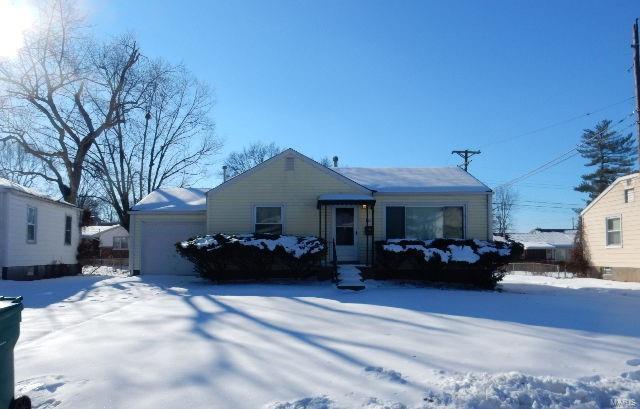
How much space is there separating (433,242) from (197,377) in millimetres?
10827

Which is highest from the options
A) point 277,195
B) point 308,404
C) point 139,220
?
point 277,195

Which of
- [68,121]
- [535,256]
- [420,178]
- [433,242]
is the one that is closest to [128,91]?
[68,121]

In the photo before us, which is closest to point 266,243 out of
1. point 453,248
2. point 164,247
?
point 453,248

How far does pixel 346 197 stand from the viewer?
641 inches

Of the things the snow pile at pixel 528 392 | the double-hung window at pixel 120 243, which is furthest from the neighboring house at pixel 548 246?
the snow pile at pixel 528 392

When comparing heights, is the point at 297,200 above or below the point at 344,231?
above

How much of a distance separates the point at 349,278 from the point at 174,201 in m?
8.33

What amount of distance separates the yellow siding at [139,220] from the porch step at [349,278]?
5577 millimetres

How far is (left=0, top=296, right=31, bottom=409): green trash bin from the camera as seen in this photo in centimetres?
411

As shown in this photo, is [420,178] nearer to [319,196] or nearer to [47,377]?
[319,196]

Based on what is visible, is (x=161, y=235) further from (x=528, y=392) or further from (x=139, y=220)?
(x=528, y=392)

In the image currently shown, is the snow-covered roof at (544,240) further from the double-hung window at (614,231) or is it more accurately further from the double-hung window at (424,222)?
the double-hung window at (424,222)

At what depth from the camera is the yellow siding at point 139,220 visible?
18344 mm

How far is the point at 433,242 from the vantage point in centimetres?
1492
